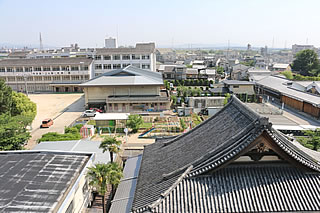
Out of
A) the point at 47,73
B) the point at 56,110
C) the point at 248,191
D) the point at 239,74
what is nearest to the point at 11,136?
the point at 248,191

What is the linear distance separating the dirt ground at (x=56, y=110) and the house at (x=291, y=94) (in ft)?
127

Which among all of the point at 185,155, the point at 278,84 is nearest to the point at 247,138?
the point at 185,155

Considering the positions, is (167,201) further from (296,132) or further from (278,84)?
(278,84)

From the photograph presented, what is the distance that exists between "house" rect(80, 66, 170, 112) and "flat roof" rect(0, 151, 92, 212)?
2854 cm

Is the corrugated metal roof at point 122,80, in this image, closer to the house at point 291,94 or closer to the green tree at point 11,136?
the green tree at point 11,136

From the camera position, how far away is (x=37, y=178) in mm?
14391

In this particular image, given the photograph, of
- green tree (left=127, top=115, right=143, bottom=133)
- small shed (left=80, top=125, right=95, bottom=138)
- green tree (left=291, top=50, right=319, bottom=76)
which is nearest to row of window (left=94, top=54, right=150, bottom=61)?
green tree (left=127, top=115, right=143, bottom=133)

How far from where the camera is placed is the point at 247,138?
35.9ft

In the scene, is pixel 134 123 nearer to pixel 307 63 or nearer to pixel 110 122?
pixel 110 122

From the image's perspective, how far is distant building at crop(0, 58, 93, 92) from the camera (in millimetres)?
69500

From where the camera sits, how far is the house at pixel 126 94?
152 ft

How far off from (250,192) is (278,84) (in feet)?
170

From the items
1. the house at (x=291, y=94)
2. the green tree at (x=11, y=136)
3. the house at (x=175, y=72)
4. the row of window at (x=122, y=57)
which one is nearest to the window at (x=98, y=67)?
the row of window at (x=122, y=57)

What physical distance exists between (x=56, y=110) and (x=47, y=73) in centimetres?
2565
